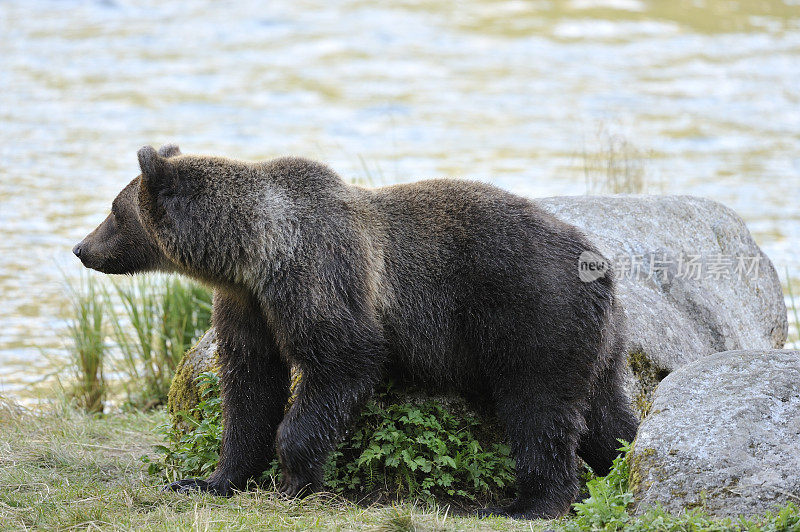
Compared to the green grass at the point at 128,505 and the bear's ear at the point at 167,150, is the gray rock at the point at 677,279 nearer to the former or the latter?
the green grass at the point at 128,505

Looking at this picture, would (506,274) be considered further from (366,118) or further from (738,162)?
(366,118)

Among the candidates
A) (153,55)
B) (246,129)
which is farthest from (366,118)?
(153,55)

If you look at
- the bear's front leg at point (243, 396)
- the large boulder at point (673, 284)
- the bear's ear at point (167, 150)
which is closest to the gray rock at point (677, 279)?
the large boulder at point (673, 284)

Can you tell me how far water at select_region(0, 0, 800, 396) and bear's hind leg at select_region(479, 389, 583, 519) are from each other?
628cm

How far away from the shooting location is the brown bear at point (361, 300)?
5984 millimetres

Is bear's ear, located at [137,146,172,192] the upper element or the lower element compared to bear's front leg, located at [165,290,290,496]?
upper

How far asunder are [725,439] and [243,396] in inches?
119

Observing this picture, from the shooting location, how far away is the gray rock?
7.43 meters

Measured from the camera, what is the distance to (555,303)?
20.3 ft

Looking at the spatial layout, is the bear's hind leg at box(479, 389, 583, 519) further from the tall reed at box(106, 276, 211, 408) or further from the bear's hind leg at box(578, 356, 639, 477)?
the tall reed at box(106, 276, 211, 408)

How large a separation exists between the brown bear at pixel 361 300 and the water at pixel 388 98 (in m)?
5.08

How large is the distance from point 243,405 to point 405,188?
180 centimetres

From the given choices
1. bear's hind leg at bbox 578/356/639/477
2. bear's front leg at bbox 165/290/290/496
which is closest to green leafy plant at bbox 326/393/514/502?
bear's front leg at bbox 165/290/290/496

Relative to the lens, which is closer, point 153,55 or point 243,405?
point 243,405
